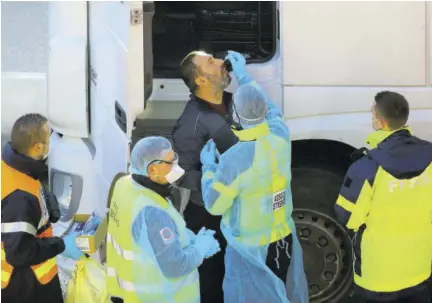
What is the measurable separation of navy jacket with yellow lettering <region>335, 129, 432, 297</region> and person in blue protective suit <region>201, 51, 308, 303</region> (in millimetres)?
296

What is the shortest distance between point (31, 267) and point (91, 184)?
3.25ft

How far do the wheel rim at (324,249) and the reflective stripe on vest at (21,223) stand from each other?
139 cm

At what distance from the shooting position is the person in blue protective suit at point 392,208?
116 inches

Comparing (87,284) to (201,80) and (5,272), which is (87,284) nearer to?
(5,272)

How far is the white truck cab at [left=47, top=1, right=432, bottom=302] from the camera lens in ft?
11.6

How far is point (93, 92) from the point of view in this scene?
3729 mm

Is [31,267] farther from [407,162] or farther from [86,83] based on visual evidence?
[407,162]

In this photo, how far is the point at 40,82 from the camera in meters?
4.61

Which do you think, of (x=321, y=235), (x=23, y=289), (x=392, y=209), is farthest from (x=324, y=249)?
(x=23, y=289)

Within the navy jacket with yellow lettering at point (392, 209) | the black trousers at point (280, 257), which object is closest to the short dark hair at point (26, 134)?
the black trousers at point (280, 257)

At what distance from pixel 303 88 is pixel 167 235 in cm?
140

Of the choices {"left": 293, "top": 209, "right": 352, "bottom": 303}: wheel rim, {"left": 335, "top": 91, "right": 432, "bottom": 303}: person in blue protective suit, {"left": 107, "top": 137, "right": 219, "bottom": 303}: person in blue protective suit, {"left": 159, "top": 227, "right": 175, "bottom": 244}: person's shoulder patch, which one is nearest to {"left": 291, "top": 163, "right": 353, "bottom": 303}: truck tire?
{"left": 293, "top": 209, "right": 352, "bottom": 303}: wheel rim

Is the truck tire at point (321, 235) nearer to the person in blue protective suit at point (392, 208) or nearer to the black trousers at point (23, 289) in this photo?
the person in blue protective suit at point (392, 208)

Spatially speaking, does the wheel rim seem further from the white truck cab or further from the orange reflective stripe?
the orange reflective stripe
